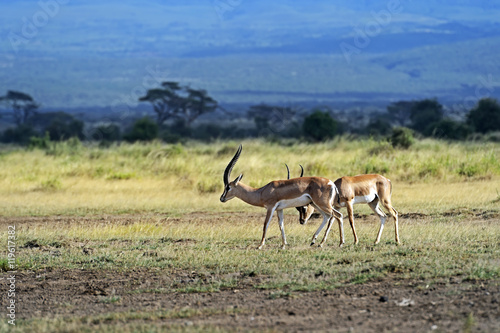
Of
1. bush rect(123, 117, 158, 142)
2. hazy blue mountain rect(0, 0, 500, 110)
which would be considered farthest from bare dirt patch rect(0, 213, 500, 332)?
hazy blue mountain rect(0, 0, 500, 110)

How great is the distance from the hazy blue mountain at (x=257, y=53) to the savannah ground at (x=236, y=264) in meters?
87.7

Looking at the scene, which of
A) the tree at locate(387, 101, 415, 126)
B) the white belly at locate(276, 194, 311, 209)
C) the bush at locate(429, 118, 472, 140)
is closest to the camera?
the white belly at locate(276, 194, 311, 209)

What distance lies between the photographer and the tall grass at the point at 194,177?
16.0m

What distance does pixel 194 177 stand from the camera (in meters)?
20.1

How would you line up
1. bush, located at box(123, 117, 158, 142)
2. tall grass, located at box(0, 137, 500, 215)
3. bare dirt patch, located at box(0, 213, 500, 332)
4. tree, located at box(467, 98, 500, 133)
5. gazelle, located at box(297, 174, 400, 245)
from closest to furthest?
bare dirt patch, located at box(0, 213, 500, 332)
gazelle, located at box(297, 174, 400, 245)
tall grass, located at box(0, 137, 500, 215)
tree, located at box(467, 98, 500, 133)
bush, located at box(123, 117, 158, 142)

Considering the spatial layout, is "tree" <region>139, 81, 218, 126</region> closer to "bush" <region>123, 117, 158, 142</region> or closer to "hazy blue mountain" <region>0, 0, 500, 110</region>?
"bush" <region>123, 117, 158, 142</region>

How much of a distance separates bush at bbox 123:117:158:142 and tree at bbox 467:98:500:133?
17.3 meters

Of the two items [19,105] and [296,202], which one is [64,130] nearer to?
[19,105]

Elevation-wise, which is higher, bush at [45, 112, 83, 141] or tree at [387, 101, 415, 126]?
tree at [387, 101, 415, 126]

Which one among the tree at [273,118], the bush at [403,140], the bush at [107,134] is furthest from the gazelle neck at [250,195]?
the tree at [273,118]

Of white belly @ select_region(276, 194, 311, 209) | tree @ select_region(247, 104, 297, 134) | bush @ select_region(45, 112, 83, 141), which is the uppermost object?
white belly @ select_region(276, 194, 311, 209)

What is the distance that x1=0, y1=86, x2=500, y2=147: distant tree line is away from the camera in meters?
37.4

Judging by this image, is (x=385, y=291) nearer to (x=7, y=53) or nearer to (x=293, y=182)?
(x=293, y=182)

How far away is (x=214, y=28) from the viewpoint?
181125 millimetres
